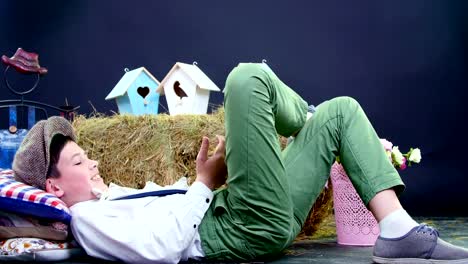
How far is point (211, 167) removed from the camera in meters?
1.90

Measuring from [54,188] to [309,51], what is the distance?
2.39 meters

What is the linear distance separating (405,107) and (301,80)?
23.3 inches

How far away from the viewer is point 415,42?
3.97m

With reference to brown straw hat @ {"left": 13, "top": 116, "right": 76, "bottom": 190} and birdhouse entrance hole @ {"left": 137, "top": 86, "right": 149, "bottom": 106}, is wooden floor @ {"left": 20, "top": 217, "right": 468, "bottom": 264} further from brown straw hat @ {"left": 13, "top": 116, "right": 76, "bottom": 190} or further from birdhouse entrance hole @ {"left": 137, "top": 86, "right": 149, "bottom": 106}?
birdhouse entrance hole @ {"left": 137, "top": 86, "right": 149, "bottom": 106}

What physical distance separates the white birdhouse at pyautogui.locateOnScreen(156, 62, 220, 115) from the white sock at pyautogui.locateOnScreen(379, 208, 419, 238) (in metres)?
1.42

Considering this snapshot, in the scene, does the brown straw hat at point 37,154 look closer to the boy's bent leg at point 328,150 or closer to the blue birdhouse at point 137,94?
the boy's bent leg at point 328,150

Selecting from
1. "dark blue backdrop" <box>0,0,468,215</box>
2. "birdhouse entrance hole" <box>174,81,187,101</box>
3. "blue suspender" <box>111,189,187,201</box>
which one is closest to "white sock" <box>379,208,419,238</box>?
"blue suspender" <box>111,189,187,201</box>

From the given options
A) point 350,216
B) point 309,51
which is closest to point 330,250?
point 350,216

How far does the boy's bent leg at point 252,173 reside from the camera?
179cm

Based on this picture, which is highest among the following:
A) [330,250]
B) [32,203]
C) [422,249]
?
[32,203]

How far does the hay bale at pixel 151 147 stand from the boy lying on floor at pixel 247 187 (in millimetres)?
730

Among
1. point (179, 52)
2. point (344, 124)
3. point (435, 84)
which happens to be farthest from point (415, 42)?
point (344, 124)

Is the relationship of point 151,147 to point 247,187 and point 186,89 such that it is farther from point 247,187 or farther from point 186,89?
point 247,187

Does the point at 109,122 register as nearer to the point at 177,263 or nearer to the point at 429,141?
the point at 177,263
